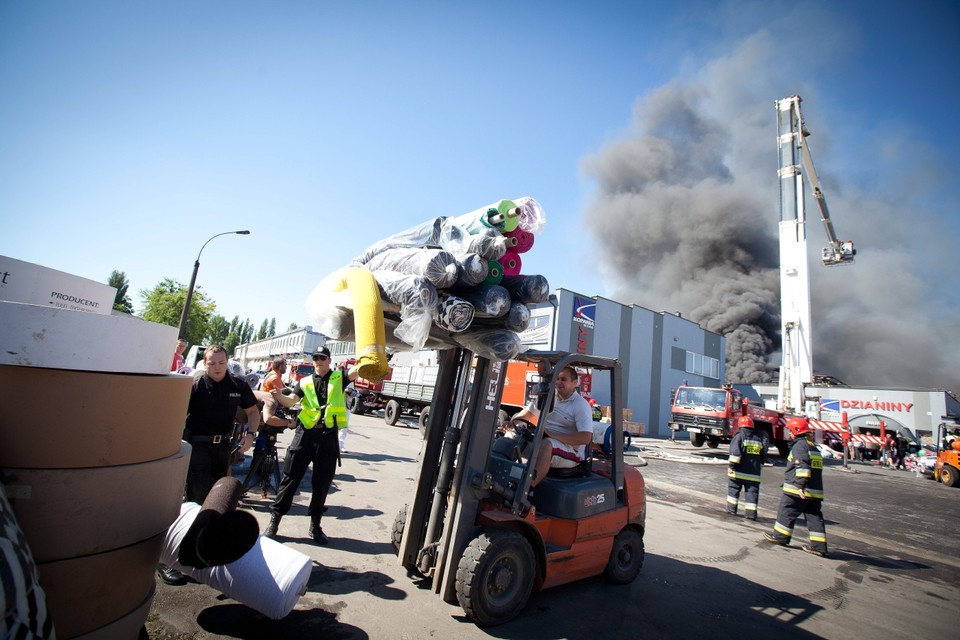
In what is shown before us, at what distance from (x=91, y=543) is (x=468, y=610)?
2365 mm

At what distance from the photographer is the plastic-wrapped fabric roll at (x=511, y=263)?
3217 mm

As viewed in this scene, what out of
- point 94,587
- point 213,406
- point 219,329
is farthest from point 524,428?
point 219,329

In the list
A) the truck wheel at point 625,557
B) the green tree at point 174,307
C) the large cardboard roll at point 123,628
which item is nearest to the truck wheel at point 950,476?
the truck wheel at point 625,557

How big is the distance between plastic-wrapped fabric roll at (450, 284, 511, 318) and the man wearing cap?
6.23 ft

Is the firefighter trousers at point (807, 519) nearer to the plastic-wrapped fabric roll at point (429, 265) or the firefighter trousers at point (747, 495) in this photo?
the firefighter trousers at point (747, 495)

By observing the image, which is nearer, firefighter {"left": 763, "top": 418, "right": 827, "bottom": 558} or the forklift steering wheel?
the forklift steering wheel

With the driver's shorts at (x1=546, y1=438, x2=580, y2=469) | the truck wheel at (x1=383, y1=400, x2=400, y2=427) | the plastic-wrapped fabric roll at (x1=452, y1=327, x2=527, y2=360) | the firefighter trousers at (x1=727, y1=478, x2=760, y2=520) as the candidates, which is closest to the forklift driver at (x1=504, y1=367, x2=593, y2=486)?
the driver's shorts at (x1=546, y1=438, x2=580, y2=469)

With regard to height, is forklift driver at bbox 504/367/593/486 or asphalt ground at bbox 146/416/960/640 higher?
forklift driver at bbox 504/367/593/486

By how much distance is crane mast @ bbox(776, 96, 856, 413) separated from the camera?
65.1ft

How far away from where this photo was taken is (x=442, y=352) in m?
4.11

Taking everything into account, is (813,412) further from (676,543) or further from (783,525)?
(676,543)

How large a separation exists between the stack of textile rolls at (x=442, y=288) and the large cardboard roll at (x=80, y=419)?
2.95 feet

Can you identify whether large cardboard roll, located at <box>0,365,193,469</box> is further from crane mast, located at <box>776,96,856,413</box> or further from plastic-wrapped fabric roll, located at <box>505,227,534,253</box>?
crane mast, located at <box>776,96,856,413</box>

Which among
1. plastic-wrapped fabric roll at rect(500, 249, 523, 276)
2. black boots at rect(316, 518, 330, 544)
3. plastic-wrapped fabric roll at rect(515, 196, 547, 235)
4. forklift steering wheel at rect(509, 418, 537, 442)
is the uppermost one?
plastic-wrapped fabric roll at rect(515, 196, 547, 235)
